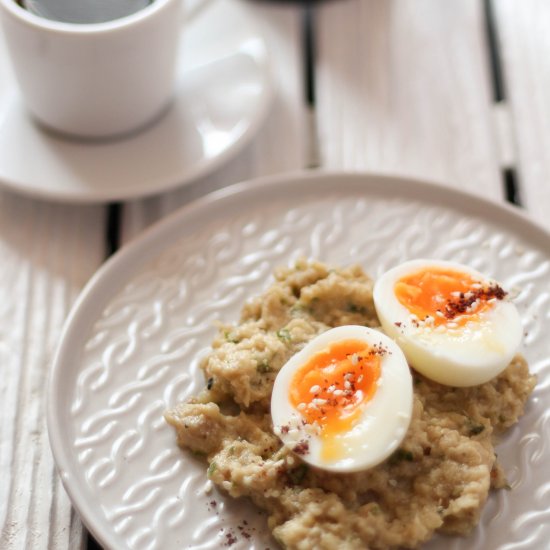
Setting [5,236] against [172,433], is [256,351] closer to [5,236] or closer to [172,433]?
[172,433]

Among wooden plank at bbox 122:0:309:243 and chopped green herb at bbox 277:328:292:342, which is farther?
wooden plank at bbox 122:0:309:243

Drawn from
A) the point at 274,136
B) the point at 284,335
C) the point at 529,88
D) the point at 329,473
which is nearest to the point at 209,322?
the point at 284,335

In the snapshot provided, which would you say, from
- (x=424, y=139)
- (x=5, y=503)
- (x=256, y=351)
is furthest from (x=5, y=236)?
(x=424, y=139)

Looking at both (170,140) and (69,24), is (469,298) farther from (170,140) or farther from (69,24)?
(69,24)

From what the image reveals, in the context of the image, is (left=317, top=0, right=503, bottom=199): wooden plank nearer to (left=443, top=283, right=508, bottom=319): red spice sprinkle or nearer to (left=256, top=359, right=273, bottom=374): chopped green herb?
(left=443, top=283, right=508, bottom=319): red spice sprinkle

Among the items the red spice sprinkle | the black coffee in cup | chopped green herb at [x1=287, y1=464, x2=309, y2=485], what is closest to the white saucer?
the black coffee in cup
